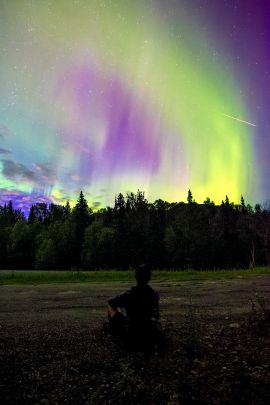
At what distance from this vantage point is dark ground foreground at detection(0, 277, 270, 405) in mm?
4746

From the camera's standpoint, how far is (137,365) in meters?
5.62

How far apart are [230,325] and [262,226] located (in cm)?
6125

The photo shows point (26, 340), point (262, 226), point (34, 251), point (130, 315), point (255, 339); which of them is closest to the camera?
point (130, 315)

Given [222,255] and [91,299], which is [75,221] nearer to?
[222,255]

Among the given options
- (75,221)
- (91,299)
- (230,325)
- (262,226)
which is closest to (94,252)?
(75,221)

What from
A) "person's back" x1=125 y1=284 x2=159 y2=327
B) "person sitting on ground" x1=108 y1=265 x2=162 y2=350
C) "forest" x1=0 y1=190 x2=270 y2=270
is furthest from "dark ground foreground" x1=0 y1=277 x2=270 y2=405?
"forest" x1=0 y1=190 x2=270 y2=270

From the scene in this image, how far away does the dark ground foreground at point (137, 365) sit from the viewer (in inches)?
187

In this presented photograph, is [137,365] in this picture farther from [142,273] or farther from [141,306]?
[142,273]

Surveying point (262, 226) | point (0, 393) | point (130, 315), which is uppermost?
point (262, 226)

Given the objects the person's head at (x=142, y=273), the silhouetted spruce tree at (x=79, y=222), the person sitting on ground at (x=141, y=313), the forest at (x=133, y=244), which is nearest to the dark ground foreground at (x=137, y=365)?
the person sitting on ground at (x=141, y=313)

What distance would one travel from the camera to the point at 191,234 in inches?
3541

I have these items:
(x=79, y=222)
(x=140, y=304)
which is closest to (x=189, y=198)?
→ (x=79, y=222)

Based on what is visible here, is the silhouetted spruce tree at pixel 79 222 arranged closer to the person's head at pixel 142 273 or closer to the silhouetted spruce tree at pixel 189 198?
the silhouetted spruce tree at pixel 189 198

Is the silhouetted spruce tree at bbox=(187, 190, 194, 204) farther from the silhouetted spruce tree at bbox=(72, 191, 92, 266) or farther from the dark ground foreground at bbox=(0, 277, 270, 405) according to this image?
the dark ground foreground at bbox=(0, 277, 270, 405)
